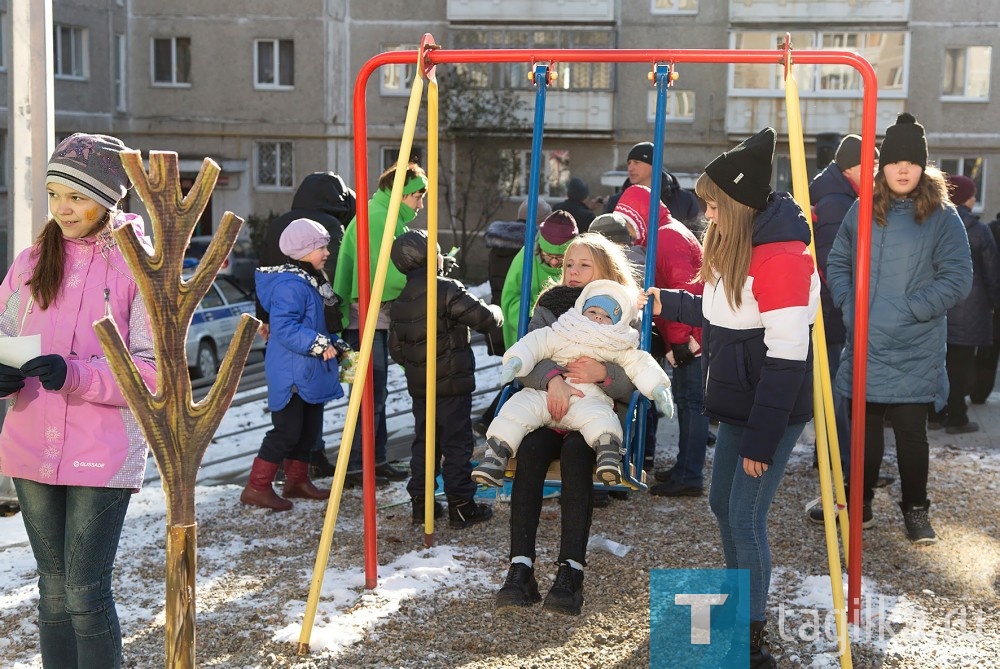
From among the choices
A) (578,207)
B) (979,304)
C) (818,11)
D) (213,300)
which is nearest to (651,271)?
(578,207)

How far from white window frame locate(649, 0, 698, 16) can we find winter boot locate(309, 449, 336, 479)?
86.3 feet

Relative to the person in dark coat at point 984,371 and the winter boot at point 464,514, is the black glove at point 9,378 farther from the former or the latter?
the person in dark coat at point 984,371

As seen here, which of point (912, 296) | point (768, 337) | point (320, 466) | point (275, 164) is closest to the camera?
point (768, 337)

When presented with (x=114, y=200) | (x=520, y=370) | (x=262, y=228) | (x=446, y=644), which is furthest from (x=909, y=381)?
(x=262, y=228)

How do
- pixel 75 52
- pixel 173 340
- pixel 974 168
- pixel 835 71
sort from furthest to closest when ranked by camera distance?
pixel 75 52 < pixel 974 168 < pixel 835 71 < pixel 173 340

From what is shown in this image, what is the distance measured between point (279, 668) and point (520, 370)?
1476mm

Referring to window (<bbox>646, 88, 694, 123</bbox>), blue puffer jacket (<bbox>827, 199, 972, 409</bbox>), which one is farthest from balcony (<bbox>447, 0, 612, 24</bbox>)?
blue puffer jacket (<bbox>827, 199, 972, 409</bbox>)

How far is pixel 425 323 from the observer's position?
567 centimetres

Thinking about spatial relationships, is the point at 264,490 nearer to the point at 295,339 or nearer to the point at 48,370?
the point at 295,339

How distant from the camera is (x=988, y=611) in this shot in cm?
463

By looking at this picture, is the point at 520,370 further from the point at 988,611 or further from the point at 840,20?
the point at 840,20

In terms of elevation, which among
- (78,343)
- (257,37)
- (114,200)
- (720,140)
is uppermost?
(257,37)

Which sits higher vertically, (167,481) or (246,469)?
(167,481)

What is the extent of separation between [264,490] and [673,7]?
89.5 ft
